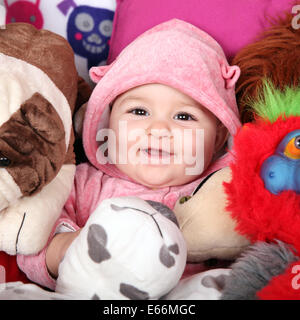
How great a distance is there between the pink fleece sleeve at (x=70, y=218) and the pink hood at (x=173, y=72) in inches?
2.4

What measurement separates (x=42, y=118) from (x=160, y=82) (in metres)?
0.33

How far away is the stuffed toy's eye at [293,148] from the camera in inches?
25.9

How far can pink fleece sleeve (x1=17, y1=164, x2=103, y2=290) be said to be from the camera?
780 mm

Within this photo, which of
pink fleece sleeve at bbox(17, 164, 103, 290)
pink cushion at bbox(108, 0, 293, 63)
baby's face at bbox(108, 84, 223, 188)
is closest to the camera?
pink fleece sleeve at bbox(17, 164, 103, 290)

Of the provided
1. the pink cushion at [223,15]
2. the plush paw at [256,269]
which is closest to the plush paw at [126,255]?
the plush paw at [256,269]

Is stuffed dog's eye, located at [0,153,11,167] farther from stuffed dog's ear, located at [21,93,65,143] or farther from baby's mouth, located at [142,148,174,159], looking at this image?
baby's mouth, located at [142,148,174,159]

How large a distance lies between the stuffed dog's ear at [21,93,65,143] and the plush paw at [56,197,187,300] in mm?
180

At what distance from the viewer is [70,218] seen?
0.94 metres

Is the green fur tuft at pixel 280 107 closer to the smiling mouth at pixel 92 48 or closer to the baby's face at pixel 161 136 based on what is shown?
the baby's face at pixel 161 136

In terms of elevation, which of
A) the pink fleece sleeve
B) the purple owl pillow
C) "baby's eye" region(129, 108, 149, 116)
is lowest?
the pink fleece sleeve

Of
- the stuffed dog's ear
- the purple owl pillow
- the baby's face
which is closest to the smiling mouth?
the purple owl pillow

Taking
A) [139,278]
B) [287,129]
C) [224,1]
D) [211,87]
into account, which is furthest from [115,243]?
[224,1]
